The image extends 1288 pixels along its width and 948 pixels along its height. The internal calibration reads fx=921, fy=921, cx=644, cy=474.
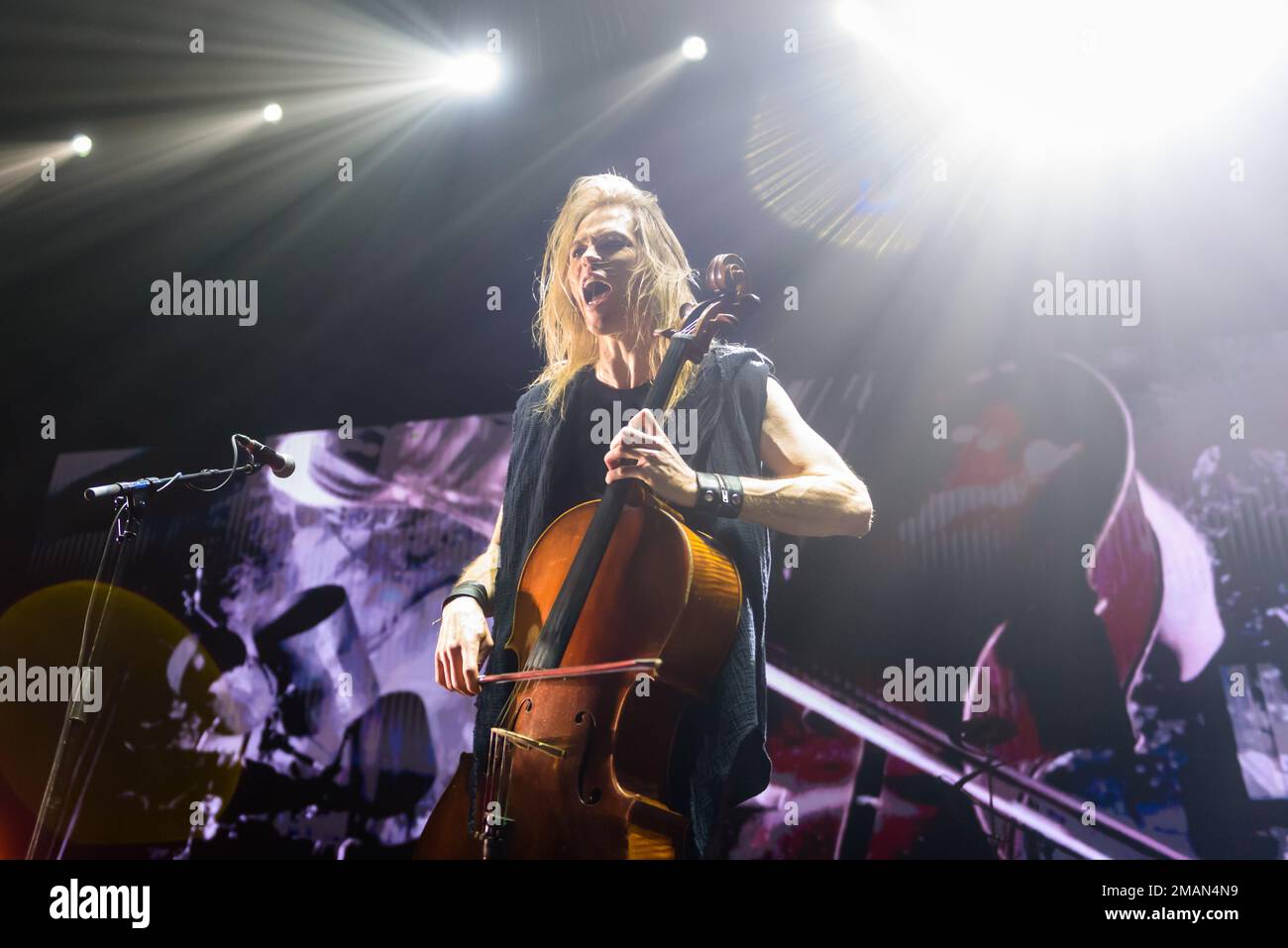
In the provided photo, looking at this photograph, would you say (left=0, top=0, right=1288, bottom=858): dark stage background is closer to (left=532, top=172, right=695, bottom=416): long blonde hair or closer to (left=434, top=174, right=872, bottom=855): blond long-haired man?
(left=532, top=172, right=695, bottom=416): long blonde hair

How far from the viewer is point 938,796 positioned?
344 cm

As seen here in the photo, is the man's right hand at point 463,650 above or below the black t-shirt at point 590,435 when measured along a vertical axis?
below

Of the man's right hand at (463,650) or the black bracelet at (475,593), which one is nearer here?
the man's right hand at (463,650)

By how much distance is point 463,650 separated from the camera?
246 cm

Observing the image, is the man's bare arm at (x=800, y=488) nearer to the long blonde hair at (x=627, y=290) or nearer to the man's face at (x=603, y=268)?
the long blonde hair at (x=627, y=290)

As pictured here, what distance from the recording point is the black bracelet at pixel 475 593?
8.61ft

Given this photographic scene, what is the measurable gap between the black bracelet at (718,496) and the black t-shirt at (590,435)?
44cm

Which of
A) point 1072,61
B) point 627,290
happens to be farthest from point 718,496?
point 1072,61

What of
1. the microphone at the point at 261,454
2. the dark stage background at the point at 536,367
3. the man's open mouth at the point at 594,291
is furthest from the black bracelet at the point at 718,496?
the dark stage background at the point at 536,367

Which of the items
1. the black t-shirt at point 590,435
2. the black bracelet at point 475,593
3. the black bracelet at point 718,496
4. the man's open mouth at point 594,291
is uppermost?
the man's open mouth at point 594,291

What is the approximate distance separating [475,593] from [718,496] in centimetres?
79

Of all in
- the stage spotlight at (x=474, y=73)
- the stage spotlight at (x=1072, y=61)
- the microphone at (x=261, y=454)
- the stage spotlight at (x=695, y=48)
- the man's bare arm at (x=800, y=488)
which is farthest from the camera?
the stage spotlight at (x=474, y=73)

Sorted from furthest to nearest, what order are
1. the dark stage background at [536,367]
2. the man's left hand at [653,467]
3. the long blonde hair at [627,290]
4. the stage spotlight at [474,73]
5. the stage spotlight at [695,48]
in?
1. the stage spotlight at [474,73]
2. the stage spotlight at [695,48]
3. the dark stage background at [536,367]
4. the long blonde hair at [627,290]
5. the man's left hand at [653,467]
